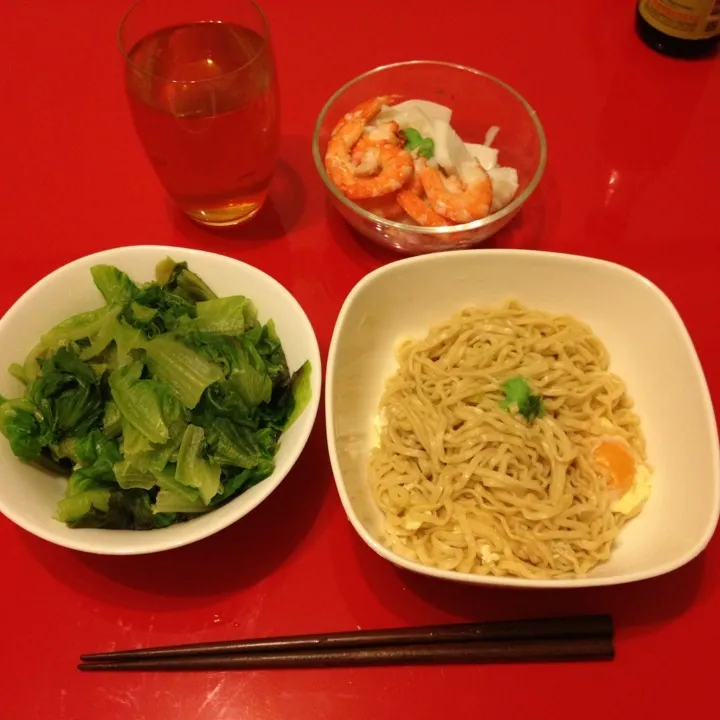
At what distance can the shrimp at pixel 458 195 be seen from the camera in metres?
1.42

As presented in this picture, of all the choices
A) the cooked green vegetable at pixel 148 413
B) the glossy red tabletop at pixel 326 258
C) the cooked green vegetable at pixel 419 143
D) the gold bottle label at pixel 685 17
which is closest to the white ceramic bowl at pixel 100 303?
the cooked green vegetable at pixel 148 413

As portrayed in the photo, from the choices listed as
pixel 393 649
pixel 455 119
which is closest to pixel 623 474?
pixel 393 649

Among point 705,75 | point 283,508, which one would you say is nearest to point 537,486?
point 283,508

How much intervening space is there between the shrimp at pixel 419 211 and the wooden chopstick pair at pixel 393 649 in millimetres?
776

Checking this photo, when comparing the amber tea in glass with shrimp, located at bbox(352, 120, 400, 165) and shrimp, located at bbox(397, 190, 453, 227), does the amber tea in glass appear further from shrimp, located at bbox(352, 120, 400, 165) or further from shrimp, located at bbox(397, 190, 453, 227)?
shrimp, located at bbox(397, 190, 453, 227)

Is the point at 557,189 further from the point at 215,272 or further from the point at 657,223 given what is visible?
the point at 215,272

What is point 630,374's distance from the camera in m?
1.36

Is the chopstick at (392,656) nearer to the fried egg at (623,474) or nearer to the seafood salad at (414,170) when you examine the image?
the fried egg at (623,474)

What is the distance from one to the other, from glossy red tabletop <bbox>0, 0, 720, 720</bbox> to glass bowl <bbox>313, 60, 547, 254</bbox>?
0.12 m

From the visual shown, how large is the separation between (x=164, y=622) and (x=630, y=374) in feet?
3.18

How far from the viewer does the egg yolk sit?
123cm

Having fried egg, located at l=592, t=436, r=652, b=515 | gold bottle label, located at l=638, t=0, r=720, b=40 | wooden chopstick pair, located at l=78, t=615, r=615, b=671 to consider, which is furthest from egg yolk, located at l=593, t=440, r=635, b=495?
gold bottle label, located at l=638, t=0, r=720, b=40

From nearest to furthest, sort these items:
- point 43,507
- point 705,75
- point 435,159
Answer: point 43,507 < point 435,159 < point 705,75

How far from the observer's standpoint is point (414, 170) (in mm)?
1459
